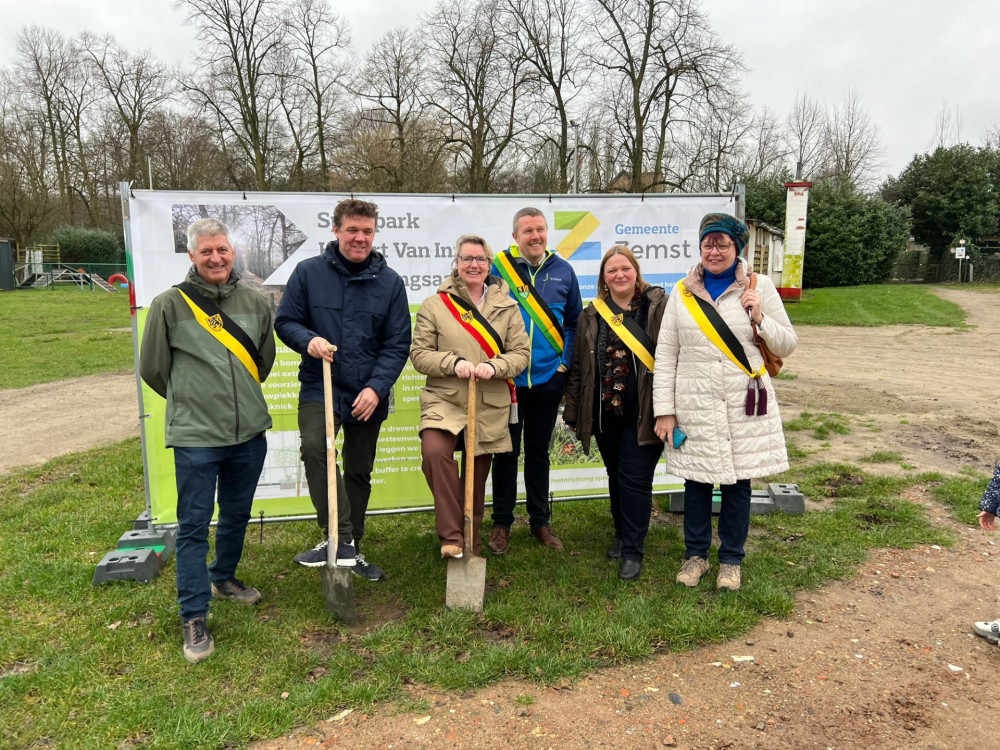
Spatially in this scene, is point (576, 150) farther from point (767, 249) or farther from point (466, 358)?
point (466, 358)

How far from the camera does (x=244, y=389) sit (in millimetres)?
3338

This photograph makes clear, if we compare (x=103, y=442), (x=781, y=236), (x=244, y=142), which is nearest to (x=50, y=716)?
(x=103, y=442)

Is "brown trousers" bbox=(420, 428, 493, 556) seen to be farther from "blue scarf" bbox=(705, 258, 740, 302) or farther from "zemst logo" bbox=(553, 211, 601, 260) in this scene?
"zemst logo" bbox=(553, 211, 601, 260)

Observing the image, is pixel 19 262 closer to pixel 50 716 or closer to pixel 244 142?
pixel 244 142

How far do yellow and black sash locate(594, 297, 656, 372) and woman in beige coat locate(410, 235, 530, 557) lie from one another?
0.50m

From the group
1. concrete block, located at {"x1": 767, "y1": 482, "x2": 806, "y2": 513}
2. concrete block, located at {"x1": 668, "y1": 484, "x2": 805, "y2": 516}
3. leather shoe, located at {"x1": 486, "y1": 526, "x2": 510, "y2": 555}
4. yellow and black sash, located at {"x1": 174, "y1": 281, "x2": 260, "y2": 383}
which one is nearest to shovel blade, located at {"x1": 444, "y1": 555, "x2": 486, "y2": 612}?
leather shoe, located at {"x1": 486, "y1": 526, "x2": 510, "y2": 555}

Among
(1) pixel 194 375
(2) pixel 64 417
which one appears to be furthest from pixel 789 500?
(2) pixel 64 417

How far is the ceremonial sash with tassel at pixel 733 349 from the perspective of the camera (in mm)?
3553

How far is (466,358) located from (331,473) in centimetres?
93

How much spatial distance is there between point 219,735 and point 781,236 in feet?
107

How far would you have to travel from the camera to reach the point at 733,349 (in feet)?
11.7

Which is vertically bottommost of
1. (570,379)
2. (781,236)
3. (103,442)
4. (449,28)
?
(103,442)

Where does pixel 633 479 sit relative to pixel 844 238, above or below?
below

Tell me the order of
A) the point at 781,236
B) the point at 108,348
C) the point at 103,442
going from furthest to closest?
the point at 781,236 → the point at 108,348 → the point at 103,442
